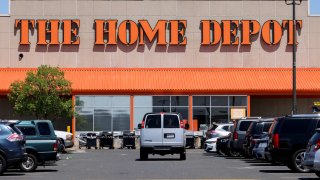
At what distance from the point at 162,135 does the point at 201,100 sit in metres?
31.3

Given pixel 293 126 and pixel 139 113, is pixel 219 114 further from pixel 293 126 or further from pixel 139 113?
Result: pixel 293 126

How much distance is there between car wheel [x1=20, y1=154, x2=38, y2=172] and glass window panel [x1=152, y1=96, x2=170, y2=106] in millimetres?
40680

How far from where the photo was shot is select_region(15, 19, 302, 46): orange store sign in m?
72.6

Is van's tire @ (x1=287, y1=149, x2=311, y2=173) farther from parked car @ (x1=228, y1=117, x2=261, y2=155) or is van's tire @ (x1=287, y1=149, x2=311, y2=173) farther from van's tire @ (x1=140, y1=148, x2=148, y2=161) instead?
van's tire @ (x1=140, y1=148, x2=148, y2=161)

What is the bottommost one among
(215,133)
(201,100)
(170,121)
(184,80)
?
(215,133)

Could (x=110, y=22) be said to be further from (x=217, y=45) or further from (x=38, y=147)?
(x=38, y=147)

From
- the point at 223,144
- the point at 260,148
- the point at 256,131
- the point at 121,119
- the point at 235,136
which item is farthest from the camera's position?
the point at 121,119

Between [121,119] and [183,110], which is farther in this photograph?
[183,110]

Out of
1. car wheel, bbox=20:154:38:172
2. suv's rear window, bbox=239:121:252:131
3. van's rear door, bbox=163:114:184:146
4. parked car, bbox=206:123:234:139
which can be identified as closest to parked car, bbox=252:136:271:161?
suv's rear window, bbox=239:121:252:131

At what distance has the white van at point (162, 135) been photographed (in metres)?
39.0

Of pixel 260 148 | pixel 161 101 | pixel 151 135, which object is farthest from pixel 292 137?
pixel 161 101

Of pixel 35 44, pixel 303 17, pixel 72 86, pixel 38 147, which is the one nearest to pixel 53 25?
pixel 35 44

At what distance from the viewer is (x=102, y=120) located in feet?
231

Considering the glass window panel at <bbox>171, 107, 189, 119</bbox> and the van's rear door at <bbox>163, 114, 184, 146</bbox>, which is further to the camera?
the glass window panel at <bbox>171, 107, 189, 119</bbox>
